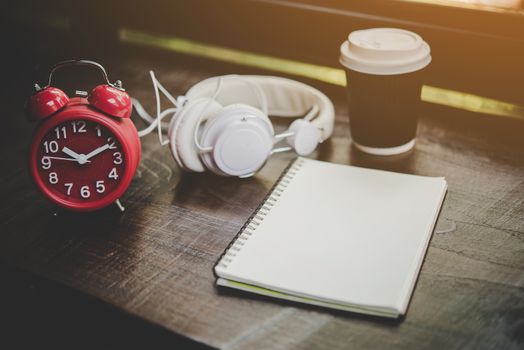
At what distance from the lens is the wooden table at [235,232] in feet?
2.67

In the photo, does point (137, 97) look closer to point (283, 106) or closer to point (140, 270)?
point (283, 106)

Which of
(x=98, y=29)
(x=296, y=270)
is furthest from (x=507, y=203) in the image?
(x=98, y=29)

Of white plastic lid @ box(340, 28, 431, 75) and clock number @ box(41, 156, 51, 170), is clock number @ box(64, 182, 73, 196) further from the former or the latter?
white plastic lid @ box(340, 28, 431, 75)

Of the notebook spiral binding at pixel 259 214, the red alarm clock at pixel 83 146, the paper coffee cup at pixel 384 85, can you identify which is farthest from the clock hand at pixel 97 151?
the paper coffee cup at pixel 384 85

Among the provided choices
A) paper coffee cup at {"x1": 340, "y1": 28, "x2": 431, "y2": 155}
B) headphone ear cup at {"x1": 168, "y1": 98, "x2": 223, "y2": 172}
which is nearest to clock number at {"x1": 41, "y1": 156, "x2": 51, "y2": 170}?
headphone ear cup at {"x1": 168, "y1": 98, "x2": 223, "y2": 172}

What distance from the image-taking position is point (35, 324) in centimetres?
114

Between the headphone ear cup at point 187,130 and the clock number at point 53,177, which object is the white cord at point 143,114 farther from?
the clock number at point 53,177

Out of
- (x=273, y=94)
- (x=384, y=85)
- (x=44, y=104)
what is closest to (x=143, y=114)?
(x=273, y=94)

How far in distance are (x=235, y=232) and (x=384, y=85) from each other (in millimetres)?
370

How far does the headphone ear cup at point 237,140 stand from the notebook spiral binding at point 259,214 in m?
0.05

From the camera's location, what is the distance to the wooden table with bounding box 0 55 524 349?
2.67 ft

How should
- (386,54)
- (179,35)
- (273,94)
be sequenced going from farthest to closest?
(179,35) → (273,94) → (386,54)

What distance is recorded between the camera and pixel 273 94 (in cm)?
135

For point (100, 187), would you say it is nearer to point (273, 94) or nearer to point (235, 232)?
point (235, 232)
